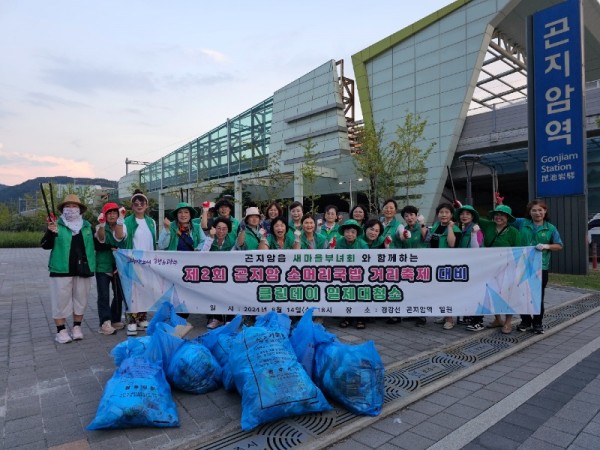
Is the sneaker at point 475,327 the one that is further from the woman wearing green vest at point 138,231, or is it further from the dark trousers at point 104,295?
the dark trousers at point 104,295

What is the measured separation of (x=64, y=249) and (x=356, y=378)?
140 inches

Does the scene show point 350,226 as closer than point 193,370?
No

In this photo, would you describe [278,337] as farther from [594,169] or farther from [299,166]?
[594,169]

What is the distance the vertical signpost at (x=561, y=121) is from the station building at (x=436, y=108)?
5236mm

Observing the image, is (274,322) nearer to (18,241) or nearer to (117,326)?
(117,326)

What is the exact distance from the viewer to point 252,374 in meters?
2.73

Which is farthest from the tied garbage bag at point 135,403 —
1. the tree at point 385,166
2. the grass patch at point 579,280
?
the tree at point 385,166

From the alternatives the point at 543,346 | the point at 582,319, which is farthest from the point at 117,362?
the point at 582,319

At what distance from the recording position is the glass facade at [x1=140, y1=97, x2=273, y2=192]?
104 feet

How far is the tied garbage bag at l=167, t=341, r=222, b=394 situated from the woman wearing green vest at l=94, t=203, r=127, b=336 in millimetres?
2284

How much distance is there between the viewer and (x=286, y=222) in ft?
17.6

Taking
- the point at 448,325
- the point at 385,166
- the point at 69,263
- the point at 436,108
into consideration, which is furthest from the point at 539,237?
the point at 436,108

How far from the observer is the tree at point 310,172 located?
64.7 ft

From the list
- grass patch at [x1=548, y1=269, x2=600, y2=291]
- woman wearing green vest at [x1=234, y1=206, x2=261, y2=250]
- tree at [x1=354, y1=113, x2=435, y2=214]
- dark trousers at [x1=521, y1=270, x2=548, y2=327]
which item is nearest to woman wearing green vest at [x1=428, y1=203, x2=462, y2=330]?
dark trousers at [x1=521, y1=270, x2=548, y2=327]
